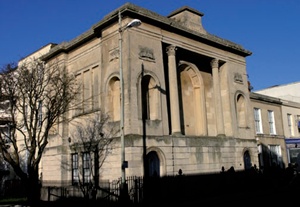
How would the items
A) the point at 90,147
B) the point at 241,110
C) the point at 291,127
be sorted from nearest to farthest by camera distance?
the point at 90,147 → the point at 241,110 → the point at 291,127

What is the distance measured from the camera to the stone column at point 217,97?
2773 centimetres

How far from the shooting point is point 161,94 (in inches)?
904

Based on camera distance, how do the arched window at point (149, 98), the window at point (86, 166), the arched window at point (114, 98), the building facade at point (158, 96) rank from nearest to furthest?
the building facade at point (158, 96), the arched window at point (149, 98), the arched window at point (114, 98), the window at point (86, 166)

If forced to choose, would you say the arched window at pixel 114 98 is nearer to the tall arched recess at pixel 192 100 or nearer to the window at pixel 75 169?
the window at pixel 75 169

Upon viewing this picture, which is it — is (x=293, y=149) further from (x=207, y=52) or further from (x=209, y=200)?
(x=209, y=200)

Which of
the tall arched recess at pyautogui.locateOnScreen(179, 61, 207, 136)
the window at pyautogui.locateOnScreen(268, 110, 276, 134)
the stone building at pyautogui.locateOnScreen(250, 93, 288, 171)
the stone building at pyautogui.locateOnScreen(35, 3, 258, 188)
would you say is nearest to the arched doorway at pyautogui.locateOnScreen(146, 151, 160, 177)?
the stone building at pyautogui.locateOnScreen(35, 3, 258, 188)

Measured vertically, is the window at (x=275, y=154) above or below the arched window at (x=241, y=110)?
below

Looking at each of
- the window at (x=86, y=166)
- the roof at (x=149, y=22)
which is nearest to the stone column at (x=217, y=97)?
the roof at (x=149, y=22)

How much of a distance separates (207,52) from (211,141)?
766 cm

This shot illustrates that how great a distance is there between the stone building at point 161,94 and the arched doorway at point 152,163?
2.5 inches

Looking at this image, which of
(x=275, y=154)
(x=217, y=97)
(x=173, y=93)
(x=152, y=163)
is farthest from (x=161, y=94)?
(x=275, y=154)

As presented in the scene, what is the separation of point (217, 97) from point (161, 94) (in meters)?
7.30

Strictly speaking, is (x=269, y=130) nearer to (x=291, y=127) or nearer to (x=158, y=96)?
(x=291, y=127)

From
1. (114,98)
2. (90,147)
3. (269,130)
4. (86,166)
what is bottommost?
(86,166)
